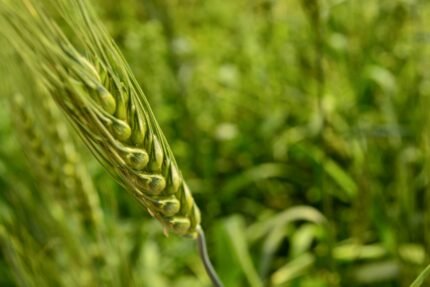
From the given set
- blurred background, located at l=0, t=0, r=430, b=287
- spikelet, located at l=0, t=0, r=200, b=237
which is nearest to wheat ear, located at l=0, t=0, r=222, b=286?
spikelet, located at l=0, t=0, r=200, b=237

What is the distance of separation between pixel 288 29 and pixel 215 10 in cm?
89

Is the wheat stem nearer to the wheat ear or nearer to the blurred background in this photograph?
the wheat ear

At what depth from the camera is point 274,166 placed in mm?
1953

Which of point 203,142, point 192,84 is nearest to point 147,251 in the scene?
point 203,142

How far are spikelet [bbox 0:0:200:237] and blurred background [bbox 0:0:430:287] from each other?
19.4 inches

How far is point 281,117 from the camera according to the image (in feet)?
6.91

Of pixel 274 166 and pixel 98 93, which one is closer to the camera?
pixel 98 93

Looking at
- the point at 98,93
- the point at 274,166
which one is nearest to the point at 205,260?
the point at 98,93

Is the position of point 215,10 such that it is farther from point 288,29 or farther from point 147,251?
point 147,251

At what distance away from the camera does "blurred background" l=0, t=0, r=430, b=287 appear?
1.20 meters

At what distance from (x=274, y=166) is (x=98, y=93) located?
146cm

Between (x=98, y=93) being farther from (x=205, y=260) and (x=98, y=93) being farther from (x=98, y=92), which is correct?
(x=205, y=260)

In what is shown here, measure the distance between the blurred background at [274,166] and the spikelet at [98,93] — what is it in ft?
1.62

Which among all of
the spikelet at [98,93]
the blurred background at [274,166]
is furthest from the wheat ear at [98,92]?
the blurred background at [274,166]
